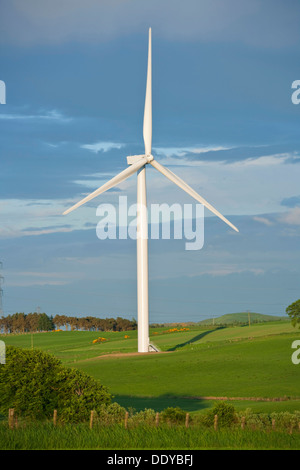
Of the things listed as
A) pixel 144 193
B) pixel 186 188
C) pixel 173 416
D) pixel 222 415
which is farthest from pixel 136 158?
pixel 173 416

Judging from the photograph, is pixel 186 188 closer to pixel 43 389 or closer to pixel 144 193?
pixel 144 193

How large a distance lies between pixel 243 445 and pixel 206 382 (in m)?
44.6

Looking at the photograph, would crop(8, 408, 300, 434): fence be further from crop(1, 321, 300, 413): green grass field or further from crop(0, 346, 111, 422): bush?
crop(1, 321, 300, 413): green grass field

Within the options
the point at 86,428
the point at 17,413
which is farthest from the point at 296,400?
the point at 86,428

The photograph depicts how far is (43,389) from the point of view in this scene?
4322cm

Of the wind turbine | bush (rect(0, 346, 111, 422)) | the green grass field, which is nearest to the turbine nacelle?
the wind turbine

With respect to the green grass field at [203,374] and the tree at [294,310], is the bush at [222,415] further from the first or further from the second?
the tree at [294,310]

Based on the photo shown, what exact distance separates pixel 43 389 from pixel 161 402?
1852 centimetres

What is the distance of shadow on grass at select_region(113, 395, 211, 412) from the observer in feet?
180

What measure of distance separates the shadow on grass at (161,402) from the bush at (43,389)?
37.8 feet

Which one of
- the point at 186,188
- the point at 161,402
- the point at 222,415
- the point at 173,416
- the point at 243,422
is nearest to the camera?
the point at 243,422

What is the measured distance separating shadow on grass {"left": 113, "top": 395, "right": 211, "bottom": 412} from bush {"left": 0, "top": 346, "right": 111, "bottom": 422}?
11529 mm

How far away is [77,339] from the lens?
569 feet
